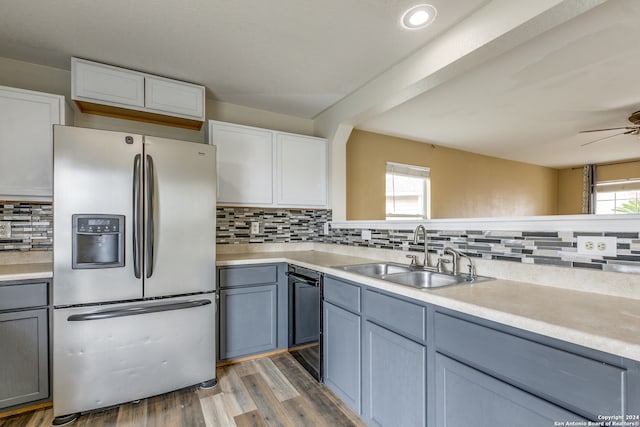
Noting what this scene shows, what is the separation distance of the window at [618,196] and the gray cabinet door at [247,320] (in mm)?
7246

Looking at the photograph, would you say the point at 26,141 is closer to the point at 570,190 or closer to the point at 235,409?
the point at 235,409

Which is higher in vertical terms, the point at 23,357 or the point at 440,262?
the point at 440,262

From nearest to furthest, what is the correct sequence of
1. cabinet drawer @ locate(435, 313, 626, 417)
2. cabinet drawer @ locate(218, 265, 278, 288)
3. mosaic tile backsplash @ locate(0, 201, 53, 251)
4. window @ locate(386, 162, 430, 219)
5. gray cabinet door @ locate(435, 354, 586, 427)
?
cabinet drawer @ locate(435, 313, 626, 417), gray cabinet door @ locate(435, 354, 586, 427), mosaic tile backsplash @ locate(0, 201, 53, 251), cabinet drawer @ locate(218, 265, 278, 288), window @ locate(386, 162, 430, 219)

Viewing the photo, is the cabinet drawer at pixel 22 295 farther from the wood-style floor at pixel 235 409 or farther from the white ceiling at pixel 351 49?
the white ceiling at pixel 351 49

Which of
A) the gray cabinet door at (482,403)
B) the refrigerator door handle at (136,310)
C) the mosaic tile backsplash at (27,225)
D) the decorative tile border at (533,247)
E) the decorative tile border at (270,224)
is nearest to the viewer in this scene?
the gray cabinet door at (482,403)

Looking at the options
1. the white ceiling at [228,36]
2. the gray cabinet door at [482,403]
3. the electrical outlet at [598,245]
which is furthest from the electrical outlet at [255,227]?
the electrical outlet at [598,245]

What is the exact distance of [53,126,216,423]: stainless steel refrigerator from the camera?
5.85 feet

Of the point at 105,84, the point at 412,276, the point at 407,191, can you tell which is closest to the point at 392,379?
the point at 412,276

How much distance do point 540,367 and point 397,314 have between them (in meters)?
0.62

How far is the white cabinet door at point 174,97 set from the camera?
2416mm

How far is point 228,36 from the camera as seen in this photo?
1977 mm

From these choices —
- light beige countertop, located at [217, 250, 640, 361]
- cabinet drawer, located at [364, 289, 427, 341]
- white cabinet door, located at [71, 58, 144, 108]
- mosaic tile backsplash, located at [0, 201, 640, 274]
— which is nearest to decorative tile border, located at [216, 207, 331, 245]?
mosaic tile backsplash, located at [0, 201, 640, 274]

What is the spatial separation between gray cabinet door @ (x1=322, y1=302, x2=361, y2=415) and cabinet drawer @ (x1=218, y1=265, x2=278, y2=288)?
686 millimetres

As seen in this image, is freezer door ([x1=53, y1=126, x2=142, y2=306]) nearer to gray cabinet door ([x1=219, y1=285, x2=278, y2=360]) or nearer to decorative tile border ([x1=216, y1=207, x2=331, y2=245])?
gray cabinet door ([x1=219, y1=285, x2=278, y2=360])
